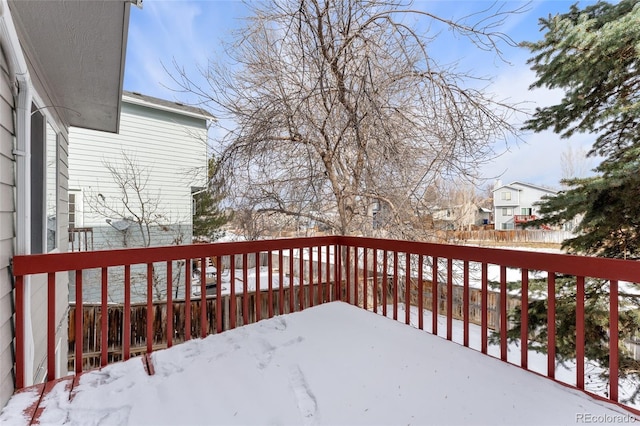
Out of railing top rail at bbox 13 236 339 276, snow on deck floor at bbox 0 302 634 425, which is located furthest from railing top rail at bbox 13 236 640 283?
snow on deck floor at bbox 0 302 634 425

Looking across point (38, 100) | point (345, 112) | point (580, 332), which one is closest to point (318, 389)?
point (580, 332)

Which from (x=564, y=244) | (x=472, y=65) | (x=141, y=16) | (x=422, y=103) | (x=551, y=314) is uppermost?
(x=141, y=16)

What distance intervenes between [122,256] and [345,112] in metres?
3.36

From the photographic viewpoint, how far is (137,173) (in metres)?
8.50

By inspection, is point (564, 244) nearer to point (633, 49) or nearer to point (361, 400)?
point (633, 49)

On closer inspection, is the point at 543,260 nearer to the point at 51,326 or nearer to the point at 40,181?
the point at 51,326

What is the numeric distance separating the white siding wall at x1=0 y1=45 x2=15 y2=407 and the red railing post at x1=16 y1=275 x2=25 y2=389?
4 cm

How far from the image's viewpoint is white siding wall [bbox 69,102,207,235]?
25.9ft

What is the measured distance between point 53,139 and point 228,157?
85.0 inches

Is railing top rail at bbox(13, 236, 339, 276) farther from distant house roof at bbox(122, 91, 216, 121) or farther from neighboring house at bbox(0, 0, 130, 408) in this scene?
distant house roof at bbox(122, 91, 216, 121)

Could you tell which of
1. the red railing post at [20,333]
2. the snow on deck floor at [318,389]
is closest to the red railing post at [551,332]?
the snow on deck floor at [318,389]

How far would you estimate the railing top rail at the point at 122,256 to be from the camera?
2.06 meters

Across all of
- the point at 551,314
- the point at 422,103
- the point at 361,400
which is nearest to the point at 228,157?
the point at 422,103

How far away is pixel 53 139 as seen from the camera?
3.74 metres
